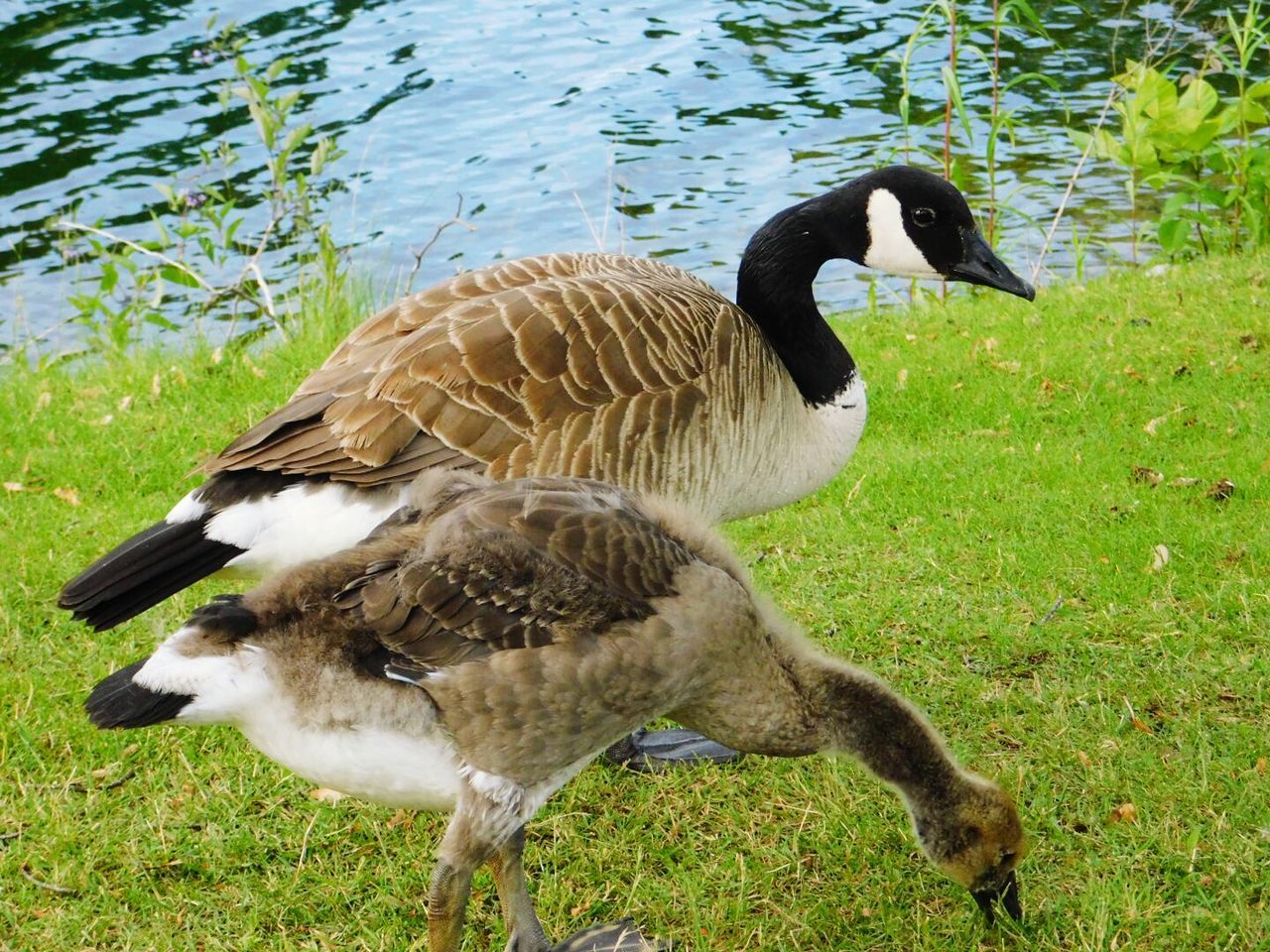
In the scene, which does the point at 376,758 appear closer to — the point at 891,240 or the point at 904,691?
the point at 904,691

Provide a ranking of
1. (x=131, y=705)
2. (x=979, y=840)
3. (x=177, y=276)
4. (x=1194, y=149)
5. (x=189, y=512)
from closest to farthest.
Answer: (x=131, y=705) < (x=979, y=840) < (x=189, y=512) < (x=177, y=276) < (x=1194, y=149)

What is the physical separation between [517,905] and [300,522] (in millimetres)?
1439

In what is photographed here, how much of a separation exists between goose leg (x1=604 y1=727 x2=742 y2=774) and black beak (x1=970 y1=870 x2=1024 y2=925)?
3.48 ft

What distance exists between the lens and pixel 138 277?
8586 millimetres

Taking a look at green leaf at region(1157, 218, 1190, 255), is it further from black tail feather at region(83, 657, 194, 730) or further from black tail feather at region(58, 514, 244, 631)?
black tail feather at region(83, 657, 194, 730)

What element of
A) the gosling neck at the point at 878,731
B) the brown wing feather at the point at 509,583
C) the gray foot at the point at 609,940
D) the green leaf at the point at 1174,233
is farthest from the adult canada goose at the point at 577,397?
the green leaf at the point at 1174,233

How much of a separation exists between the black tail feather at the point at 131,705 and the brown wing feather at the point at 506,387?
48.0 inches

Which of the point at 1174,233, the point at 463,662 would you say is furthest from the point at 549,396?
the point at 1174,233

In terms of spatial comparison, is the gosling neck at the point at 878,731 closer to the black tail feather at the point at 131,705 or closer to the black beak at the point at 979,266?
the black tail feather at the point at 131,705

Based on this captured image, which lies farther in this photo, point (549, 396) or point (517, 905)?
point (549, 396)

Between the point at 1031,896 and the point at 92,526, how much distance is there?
4.16 metres

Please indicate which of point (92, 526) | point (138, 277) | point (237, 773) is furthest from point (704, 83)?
point (237, 773)

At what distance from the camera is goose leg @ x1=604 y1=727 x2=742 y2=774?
15.0 feet

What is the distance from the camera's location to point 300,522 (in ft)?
14.3
